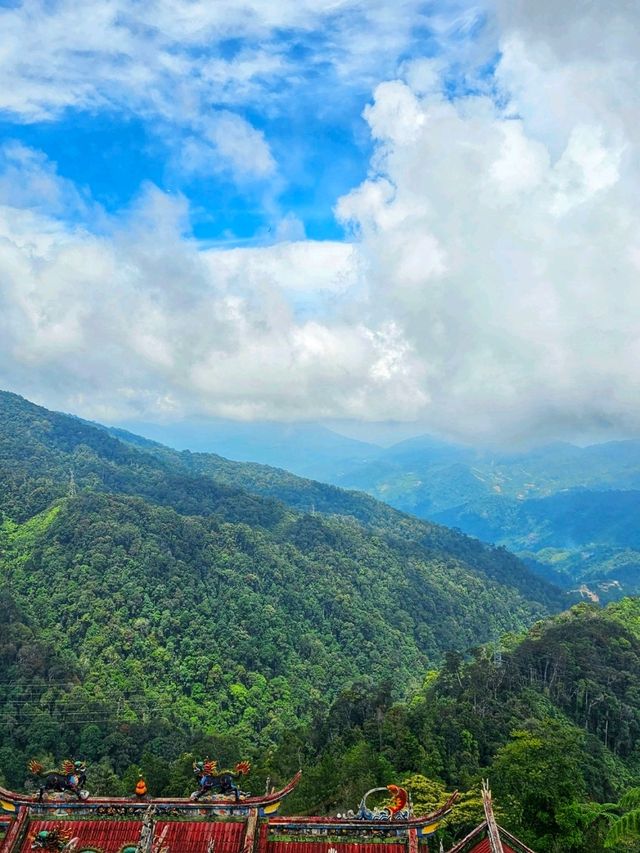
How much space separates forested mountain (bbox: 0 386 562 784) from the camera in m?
68.1

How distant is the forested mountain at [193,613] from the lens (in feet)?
223

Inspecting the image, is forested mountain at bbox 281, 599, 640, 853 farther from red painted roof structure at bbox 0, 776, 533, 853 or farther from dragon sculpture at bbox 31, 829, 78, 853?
dragon sculpture at bbox 31, 829, 78, 853

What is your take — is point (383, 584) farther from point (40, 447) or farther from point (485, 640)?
point (40, 447)

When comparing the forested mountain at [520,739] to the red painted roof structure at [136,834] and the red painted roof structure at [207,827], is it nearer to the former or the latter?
the red painted roof structure at [207,827]

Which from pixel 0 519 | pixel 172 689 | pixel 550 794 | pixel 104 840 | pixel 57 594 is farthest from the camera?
pixel 0 519

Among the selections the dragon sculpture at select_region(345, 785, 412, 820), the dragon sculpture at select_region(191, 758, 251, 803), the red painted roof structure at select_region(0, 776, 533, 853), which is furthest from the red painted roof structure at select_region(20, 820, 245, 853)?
the dragon sculpture at select_region(345, 785, 412, 820)

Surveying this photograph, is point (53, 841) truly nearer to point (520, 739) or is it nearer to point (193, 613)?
point (520, 739)

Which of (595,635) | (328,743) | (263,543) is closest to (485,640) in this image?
(263,543)

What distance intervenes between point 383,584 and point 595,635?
65049 mm

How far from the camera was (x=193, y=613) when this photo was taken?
9556 centimetres

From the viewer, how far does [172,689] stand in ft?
256

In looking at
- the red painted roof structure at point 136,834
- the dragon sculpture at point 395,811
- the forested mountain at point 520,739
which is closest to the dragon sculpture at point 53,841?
the red painted roof structure at point 136,834

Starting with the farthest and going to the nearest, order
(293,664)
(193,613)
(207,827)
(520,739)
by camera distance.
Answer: (193,613), (293,664), (520,739), (207,827)

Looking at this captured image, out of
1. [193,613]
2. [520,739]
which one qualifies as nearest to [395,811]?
[520,739]
